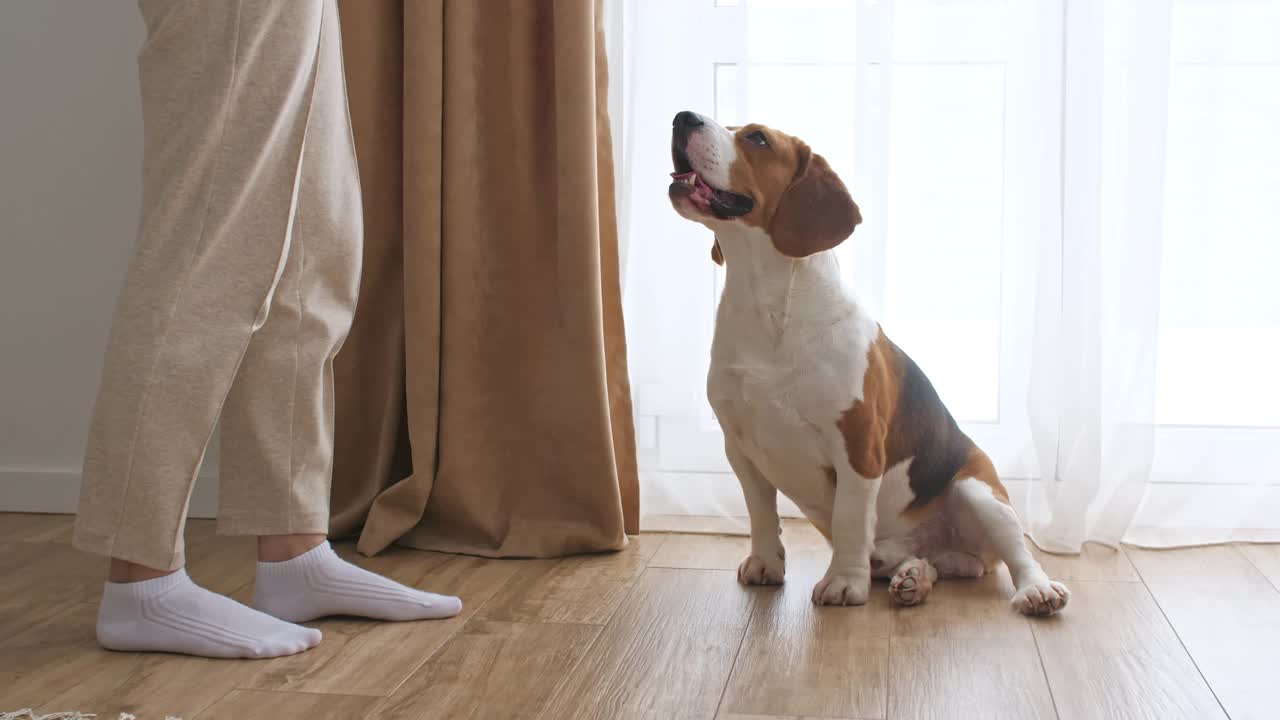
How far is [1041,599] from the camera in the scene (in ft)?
5.09

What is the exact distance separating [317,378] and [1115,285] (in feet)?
4.46

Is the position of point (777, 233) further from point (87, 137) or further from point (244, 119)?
point (87, 137)

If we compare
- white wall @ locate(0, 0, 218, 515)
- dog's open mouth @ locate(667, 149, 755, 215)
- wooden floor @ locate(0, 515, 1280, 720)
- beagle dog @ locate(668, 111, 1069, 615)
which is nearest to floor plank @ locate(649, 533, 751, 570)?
wooden floor @ locate(0, 515, 1280, 720)

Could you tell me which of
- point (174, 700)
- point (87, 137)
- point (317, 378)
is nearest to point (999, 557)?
point (317, 378)

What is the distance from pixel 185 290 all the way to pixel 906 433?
3.36 feet

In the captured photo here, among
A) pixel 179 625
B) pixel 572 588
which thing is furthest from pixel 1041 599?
pixel 179 625

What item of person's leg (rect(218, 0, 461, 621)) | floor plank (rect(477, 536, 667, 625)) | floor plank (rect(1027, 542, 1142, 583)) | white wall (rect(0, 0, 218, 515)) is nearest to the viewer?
person's leg (rect(218, 0, 461, 621))

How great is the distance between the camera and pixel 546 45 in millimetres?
2031

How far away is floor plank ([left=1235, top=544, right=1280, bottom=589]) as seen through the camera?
1.78 metres

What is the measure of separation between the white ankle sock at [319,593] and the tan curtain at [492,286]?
0.44m

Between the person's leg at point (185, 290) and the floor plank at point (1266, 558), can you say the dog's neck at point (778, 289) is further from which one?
the floor plank at point (1266, 558)

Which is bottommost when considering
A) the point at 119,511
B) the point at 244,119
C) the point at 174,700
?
the point at 174,700

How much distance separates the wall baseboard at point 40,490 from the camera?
233 centimetres

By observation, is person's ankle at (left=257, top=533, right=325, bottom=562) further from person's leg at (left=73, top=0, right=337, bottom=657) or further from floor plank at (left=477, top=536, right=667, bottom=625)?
floor plank at (left=477, top=536, right=667, bottom=625)
